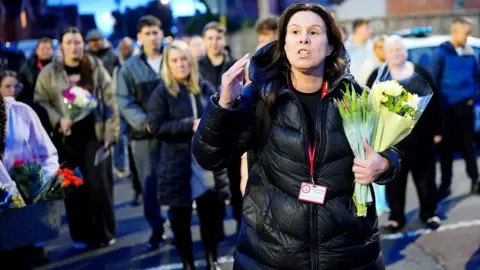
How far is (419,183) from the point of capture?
279 inches

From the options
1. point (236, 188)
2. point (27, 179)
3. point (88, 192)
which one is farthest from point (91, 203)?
point (27, 179)

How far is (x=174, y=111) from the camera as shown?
562 cm

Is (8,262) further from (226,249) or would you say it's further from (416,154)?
(416,154)

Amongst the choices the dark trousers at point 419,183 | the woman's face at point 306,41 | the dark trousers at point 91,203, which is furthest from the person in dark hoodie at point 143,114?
the woman's face at point 306,41

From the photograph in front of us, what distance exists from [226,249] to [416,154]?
6.96 ft

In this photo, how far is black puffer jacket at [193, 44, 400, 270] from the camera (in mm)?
2957

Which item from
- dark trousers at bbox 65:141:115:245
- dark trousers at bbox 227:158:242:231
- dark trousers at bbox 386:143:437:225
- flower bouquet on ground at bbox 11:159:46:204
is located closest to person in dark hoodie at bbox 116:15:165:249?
dark trousers at bbox 65:141:115:245

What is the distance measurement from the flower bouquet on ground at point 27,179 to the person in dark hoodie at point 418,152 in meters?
3.65

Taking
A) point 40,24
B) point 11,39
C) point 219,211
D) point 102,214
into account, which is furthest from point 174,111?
point 40,24

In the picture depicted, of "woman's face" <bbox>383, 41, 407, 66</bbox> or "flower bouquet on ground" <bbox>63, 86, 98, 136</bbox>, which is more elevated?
"woman's face" <bbox>383, 41, 407, 66</bbox>

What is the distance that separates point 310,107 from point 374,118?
0.94 feet

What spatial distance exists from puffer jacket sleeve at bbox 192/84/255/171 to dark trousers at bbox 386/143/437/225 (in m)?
4.11

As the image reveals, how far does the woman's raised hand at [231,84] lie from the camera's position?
9.34ft

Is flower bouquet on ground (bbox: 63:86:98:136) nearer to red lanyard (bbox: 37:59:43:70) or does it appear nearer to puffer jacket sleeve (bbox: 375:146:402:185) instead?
red lanyard (bbox: 37:59:43:70)
